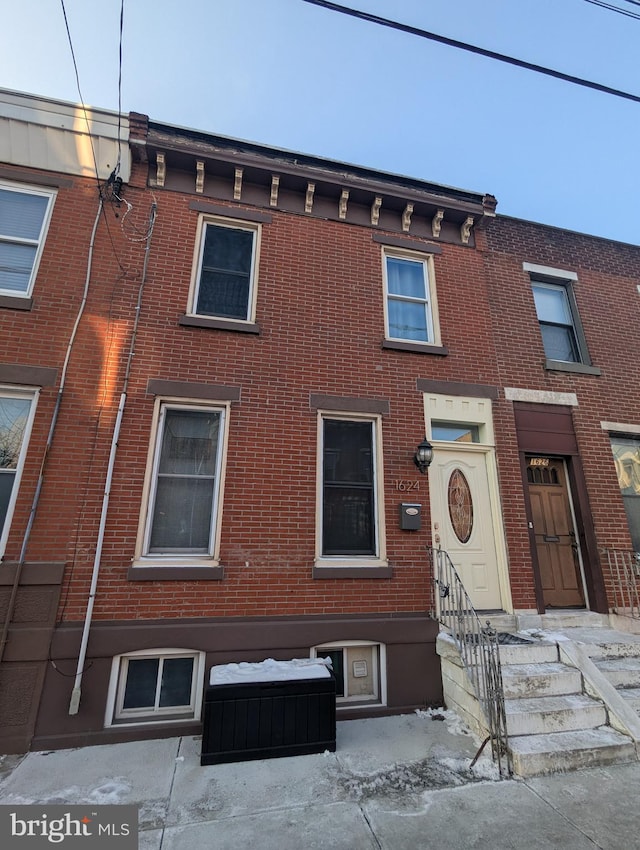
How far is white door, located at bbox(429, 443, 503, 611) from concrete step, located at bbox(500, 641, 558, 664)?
2.95 ft

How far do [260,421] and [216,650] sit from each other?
9.06 ft

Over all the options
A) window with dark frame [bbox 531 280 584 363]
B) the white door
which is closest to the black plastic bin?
the white door

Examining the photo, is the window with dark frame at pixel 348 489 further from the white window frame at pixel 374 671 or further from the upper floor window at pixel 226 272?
the upper floor window at pixel 226 272

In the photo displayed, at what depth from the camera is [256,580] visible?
5062mm

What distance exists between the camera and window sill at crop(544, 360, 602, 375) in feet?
23.2

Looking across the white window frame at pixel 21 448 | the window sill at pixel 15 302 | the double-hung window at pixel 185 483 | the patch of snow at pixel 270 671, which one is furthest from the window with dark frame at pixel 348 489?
the window sill at pixel 15 302

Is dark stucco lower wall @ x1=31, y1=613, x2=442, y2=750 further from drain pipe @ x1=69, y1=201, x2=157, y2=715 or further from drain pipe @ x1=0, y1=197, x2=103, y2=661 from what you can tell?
drain pipe @ x1=0, y1=197, x2=103, y2=661

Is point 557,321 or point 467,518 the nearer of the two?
point 467,518

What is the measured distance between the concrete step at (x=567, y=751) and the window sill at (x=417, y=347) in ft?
15.8

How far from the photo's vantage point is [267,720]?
3.97 metres

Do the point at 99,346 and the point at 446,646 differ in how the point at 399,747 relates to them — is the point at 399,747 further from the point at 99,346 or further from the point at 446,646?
the point at 99,346

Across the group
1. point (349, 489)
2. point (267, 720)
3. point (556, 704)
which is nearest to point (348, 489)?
point (349, 489)

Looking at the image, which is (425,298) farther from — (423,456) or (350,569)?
(350,569)

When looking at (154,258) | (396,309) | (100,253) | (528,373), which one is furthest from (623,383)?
(100,253)
